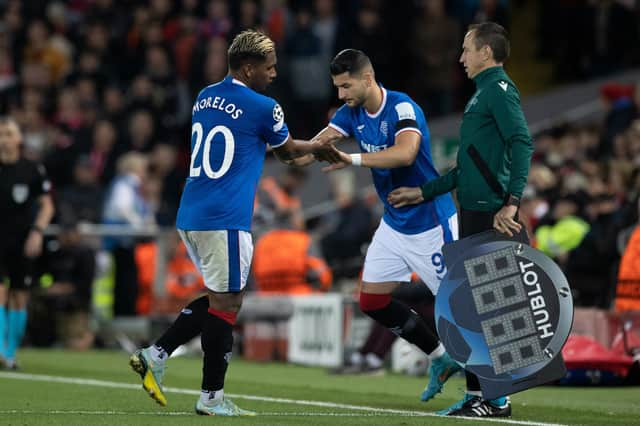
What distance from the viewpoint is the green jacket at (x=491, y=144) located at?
857 centimetres

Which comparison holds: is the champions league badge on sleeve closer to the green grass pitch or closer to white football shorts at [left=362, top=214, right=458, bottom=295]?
the green grass pitch

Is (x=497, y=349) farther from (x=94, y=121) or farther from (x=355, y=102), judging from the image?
A: (x=94, y=121)

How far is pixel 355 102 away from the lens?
31.5ft

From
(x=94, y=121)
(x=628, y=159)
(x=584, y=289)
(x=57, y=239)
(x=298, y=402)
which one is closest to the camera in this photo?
(x=298, y=402)

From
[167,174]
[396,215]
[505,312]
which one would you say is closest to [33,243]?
[396,215]

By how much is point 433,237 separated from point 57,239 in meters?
9.13

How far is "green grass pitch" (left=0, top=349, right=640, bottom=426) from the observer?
28.5ft

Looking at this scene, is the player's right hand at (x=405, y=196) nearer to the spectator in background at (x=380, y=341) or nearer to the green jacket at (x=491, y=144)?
the green jacket at (x=491, y=144)

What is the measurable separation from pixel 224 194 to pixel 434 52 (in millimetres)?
11874

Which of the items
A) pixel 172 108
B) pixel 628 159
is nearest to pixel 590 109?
pixel 628 159

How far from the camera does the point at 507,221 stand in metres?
8.59

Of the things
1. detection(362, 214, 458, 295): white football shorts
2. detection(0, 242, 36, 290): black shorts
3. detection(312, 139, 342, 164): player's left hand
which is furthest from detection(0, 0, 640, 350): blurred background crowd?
detection(312, 139, 342, 164): player's left hand

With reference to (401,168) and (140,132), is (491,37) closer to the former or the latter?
(401,168)

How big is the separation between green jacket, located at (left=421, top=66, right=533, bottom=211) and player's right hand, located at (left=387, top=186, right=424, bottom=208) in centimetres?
47
